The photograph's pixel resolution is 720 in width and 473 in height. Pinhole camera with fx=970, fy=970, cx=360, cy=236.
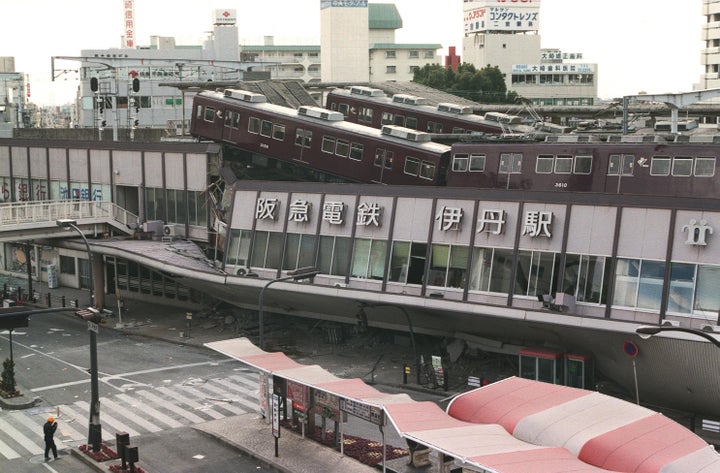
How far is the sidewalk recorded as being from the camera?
33.7 meters

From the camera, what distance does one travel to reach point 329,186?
49094mm

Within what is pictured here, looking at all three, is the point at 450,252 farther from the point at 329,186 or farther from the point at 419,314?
the point at 329,186

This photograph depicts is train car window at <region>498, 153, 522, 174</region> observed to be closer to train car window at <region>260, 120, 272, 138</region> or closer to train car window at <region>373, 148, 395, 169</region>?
train car window at <region>373, 148, 395, 169</region>

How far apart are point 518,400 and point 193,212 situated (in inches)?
1434

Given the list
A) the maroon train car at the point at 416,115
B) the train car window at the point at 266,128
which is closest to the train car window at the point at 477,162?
the maroon train car at the point at 416,115

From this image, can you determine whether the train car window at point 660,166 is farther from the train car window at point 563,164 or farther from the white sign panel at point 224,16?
the white sign panel at point 224,16

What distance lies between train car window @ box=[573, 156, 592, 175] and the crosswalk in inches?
738

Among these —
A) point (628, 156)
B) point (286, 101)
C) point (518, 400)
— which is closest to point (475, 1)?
point (286, 101)

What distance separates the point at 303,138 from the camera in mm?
59031

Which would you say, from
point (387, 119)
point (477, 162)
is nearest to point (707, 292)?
point (477, 162)

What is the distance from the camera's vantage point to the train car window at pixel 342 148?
2245 inches

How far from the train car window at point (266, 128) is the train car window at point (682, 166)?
2564 cm

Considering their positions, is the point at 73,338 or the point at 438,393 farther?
the point at 73,338

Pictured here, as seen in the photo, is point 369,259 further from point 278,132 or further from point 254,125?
point 254,125
